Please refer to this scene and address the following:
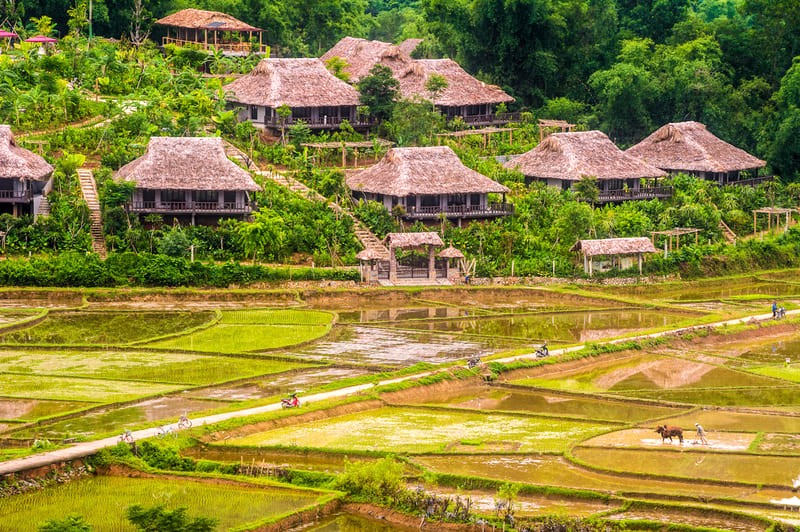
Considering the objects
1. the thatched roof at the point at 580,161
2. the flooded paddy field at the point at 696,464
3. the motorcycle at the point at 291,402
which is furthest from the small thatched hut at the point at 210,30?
the flooded paddy field at the point at 696,464

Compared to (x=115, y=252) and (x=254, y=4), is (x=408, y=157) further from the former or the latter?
(x=254, y=4)

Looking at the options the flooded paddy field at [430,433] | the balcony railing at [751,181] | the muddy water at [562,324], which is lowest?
the flooded paddy field at [430,433]

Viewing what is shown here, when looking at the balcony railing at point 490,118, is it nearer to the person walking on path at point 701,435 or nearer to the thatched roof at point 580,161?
the thatched roof at point 580,161

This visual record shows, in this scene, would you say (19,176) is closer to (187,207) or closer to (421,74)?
(187,207)

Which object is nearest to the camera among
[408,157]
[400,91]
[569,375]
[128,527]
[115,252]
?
[128,527]

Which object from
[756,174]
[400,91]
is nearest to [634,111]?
[756,174]

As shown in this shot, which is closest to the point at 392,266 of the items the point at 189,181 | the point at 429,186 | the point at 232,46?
the point at 429,186

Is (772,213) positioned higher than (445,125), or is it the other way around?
(445,125)
